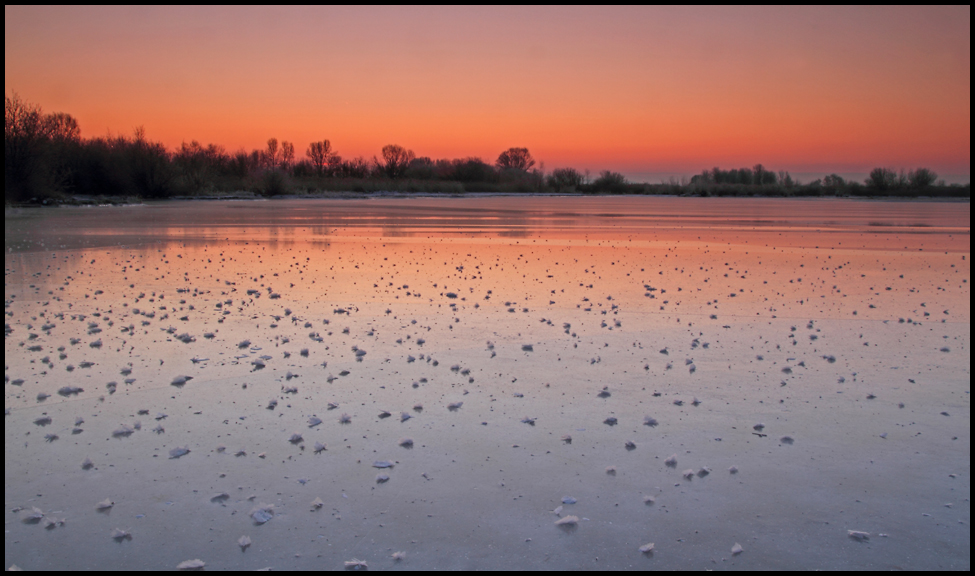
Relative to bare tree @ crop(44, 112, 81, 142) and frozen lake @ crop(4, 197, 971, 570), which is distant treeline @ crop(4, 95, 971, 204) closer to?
bare tree @ crop(44, 112, 81, 142)

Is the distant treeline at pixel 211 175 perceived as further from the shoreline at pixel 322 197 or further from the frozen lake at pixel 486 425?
the frozen lake at pixel 486 425

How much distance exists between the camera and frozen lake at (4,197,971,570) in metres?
2.90

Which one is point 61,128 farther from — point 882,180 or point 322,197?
point 882,180

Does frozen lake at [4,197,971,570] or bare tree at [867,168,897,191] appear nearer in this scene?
frozen lake at [4,197,971,570]

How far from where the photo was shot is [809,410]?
4488mm

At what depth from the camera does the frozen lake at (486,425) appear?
114 inches

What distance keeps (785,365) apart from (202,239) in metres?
14.7

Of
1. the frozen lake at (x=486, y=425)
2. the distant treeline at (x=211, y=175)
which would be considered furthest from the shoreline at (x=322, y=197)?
the frozen lake at (x=486, y=425)

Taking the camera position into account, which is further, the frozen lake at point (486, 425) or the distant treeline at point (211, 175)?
the distant treeline at point (211, 175)

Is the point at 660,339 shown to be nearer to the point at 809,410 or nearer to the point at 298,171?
the point at 809,410

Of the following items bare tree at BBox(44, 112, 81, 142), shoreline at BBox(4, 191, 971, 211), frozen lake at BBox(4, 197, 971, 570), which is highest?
bare tree at BBox(44, 112, 81, 142)

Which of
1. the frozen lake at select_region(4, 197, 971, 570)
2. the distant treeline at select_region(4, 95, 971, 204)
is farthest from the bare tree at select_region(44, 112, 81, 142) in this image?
the frozen lake at select_region(4, 197, 971, 570)

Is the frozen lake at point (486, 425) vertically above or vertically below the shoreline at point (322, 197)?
below

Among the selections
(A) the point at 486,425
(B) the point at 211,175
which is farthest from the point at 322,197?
(A) the point at 486,425
